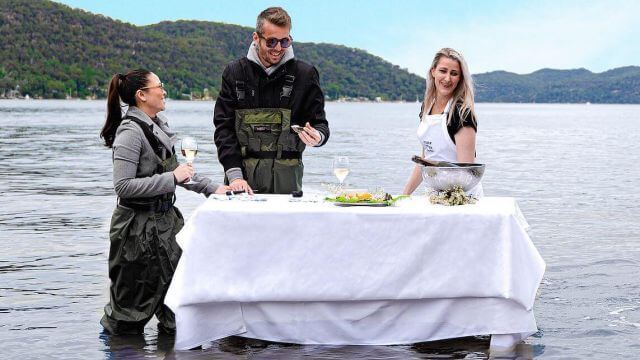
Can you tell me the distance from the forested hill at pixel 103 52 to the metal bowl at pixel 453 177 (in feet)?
531

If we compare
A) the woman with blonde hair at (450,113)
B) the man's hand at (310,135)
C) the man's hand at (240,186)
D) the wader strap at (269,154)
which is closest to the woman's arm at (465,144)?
the woman with blonde hair at (450,113)

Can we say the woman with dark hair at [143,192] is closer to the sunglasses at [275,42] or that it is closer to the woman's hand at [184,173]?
the woman's hand at [184,173]

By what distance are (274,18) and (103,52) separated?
17267cm

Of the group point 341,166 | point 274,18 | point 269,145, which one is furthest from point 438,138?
point 274,18

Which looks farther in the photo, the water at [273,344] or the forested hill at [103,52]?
the forested hill at [103,52]

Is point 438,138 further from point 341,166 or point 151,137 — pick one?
point 151,137

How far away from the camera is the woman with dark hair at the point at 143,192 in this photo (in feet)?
21.2

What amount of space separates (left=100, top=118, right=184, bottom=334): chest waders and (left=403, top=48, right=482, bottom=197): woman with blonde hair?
181 centimetres

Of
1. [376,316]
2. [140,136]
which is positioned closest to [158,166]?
[140,136]

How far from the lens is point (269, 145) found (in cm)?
685

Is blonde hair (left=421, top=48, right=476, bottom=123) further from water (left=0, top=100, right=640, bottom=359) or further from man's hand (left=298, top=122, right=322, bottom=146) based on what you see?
water (left=0, top=100, right=640, bottom=359)

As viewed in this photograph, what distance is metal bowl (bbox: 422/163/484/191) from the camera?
20.2 feet

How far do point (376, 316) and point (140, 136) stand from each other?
1.95 m

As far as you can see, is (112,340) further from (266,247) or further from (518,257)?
(518,257)
